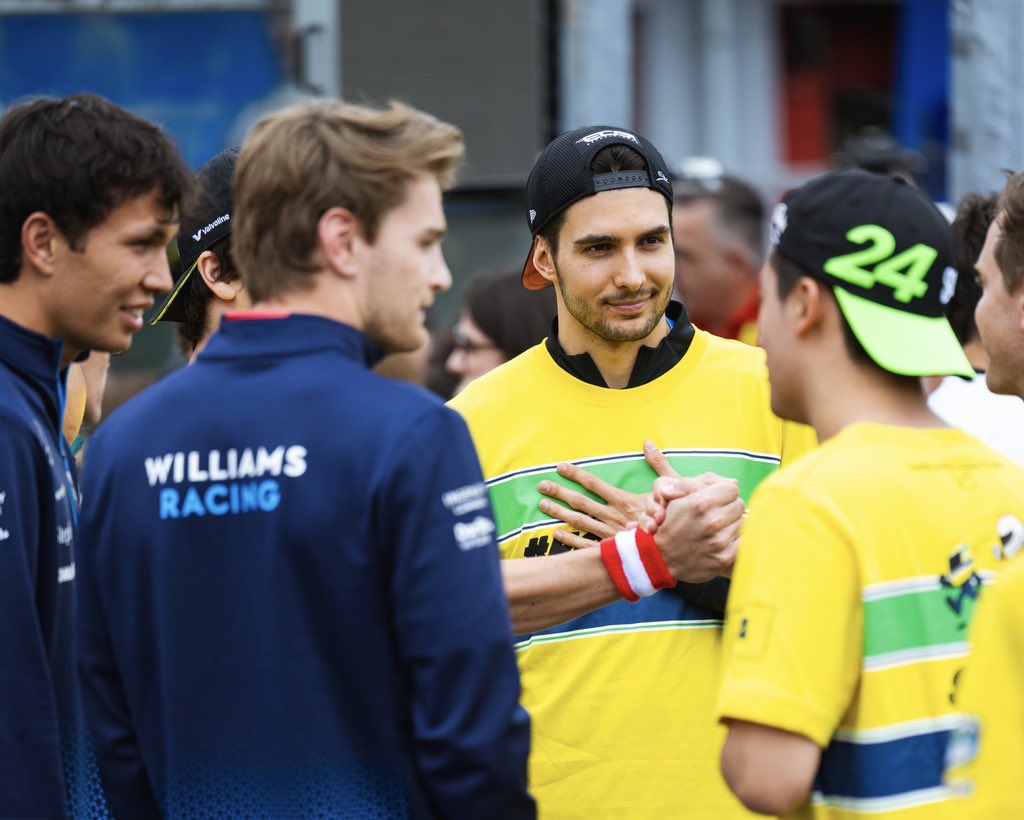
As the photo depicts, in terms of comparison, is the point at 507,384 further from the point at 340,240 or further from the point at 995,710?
the point at 995,710

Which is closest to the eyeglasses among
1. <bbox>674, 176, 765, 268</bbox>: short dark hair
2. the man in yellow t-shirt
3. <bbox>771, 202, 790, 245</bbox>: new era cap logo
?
<bbox>674, 176, 765, 268</bbox>: short dark hair

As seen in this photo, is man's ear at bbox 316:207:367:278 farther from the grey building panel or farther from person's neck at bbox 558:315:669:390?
the grey building panel

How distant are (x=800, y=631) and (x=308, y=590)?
744 millimetres

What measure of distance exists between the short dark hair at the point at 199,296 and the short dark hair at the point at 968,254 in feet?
6.42

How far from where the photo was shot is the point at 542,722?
3.55 meters

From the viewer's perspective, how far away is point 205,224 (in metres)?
3.58

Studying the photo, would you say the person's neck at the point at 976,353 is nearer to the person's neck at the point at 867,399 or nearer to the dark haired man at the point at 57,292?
the person's neck at the point at 867,399

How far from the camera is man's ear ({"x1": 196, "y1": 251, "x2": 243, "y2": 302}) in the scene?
3486mm

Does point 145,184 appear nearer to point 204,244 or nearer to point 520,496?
point 204,244

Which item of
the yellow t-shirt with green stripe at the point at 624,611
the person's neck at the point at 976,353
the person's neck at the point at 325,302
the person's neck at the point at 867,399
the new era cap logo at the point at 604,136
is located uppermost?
the new era cap logo at the point at 604,136

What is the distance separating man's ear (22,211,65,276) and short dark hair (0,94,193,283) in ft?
0.04

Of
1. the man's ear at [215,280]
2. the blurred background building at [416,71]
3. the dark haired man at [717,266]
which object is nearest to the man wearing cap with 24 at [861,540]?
the man's ear at [215,280]

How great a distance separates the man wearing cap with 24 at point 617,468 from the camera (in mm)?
3430

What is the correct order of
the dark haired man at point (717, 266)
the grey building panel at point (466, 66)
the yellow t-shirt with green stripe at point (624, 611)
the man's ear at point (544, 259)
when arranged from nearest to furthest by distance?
the yellow t-shirt with green stripe at point (624, 611) < the man's ear at point (544, 259) < the dark haired man at point (717, 266) < the grey building panel at point (466, 66)
